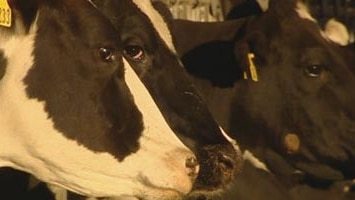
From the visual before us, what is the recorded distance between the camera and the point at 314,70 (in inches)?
180

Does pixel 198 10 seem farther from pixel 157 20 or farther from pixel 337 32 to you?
pixel 157 20

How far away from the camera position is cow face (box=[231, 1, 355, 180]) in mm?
4562

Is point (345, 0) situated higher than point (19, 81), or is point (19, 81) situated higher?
point (19, 81)

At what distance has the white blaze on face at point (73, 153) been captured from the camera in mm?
3219

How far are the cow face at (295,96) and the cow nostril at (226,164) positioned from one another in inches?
41.8

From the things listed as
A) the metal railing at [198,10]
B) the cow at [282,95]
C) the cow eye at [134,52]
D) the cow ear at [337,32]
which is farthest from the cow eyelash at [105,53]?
the metal railing at [198,10]

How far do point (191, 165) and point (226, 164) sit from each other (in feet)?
0.86

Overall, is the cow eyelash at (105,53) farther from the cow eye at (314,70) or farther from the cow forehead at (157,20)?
the cow eye at (314,70)

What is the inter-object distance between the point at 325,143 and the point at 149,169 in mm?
1502

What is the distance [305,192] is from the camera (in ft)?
15.7

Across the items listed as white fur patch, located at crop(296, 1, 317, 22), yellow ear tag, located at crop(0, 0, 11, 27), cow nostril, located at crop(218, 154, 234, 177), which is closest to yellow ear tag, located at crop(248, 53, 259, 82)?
white fur patch, located at crop(296, 1, 317, 22)

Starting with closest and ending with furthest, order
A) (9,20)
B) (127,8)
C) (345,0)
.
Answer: (9,20)
(127,8)
(345,0)

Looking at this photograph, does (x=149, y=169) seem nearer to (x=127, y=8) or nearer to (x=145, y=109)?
(x=145, y=109)

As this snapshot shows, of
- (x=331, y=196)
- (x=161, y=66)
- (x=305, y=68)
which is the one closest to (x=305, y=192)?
(x=331, y=196)
